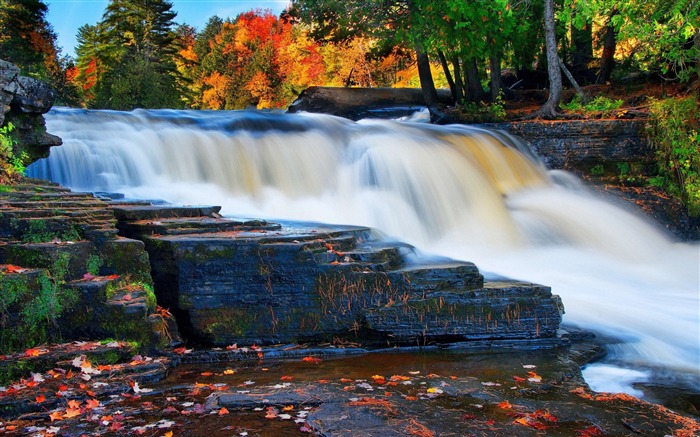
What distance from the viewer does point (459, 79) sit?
1961 cm

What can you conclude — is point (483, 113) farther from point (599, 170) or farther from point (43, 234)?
point (43, 234)

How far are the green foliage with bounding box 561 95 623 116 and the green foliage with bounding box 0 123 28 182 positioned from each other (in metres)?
12.4

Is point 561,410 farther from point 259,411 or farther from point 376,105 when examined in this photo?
point 376,105

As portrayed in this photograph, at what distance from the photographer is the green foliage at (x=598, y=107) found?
14.5 metres

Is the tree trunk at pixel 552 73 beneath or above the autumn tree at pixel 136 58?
beneath

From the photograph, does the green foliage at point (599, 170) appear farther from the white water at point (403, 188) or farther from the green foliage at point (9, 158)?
the green foliage at point (9, 158)

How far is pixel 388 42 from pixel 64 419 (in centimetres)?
1705

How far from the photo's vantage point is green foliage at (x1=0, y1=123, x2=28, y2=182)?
24.8 ft

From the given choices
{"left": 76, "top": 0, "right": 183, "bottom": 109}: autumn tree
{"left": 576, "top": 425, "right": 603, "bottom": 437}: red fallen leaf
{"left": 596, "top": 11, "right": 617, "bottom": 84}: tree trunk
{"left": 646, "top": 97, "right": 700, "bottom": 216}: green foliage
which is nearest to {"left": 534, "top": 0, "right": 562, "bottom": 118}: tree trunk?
{"left": 646, "top": 97, "right": 700, "bottom": 216}: green foliage

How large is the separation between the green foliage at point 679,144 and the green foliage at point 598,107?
3.89ft

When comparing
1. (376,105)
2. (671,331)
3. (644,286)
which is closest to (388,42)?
(376,105)

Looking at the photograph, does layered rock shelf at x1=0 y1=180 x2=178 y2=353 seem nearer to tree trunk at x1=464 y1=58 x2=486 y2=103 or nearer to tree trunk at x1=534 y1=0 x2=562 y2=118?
tree trunk at x1=534 y1=0 x2=562 y2=118

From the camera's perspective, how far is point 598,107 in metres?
15.1

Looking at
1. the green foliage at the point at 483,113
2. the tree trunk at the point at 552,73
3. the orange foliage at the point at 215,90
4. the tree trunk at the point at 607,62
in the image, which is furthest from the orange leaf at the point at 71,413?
the orange foliage at the point at 215,90
